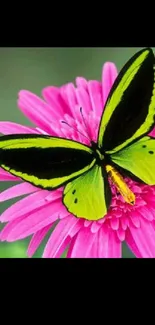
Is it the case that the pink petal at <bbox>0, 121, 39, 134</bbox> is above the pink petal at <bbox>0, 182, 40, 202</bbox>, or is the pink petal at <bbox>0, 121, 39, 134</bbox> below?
above

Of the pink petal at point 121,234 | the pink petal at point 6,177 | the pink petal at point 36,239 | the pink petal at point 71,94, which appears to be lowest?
the pink petal at point 121,234

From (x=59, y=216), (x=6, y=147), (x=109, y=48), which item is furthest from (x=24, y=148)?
(x=109, y=48)

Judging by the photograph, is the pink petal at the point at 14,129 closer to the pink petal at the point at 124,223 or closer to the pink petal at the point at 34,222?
the pink petal at the point at 34,222

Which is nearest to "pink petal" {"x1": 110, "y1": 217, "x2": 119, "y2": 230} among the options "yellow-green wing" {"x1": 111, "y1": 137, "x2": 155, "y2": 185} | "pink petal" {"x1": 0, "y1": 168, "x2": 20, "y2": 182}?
"yellow-green wing" {"x1": 111, "y1": 137, "x2": 155, "y2": 185}

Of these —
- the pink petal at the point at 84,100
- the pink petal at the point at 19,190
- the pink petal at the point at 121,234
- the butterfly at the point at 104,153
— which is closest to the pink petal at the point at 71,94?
the pink petal at the point at 84,100

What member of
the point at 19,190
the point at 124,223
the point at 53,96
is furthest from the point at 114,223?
the point at 53,96

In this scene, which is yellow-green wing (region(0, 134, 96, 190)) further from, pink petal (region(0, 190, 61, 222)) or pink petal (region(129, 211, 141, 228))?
pink petal (region(129, 211, 141, 228))

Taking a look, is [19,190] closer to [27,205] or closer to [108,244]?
[27,205]
